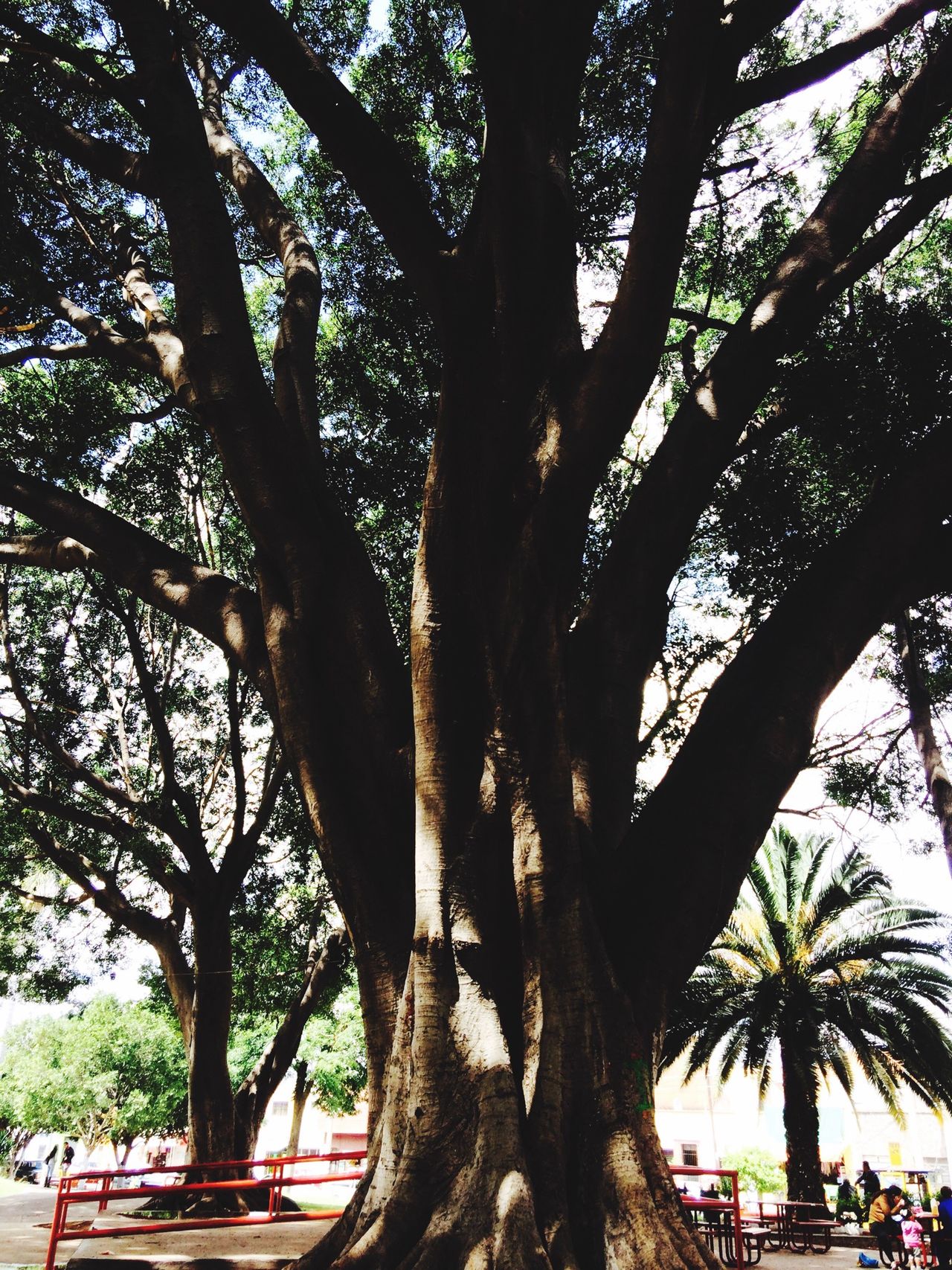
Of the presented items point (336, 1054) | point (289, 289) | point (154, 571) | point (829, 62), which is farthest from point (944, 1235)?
point (336, 1054)

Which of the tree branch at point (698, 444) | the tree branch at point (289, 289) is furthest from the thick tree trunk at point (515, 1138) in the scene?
the tree branch at point (289, 289)

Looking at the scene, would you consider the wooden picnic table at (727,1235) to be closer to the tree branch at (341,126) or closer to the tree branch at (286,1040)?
the tree branch at (286,1040)

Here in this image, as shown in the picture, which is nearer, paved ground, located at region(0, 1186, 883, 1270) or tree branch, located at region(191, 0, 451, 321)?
tree branch, located at region(191, 0, 451, 321)

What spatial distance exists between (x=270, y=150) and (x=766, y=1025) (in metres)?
14.8

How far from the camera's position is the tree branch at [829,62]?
534 centimetres

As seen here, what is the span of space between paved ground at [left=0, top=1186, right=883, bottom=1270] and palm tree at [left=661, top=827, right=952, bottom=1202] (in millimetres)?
2481

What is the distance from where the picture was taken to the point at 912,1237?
33.9 feet

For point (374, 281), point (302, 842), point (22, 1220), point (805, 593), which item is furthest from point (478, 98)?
point (22, 1220)

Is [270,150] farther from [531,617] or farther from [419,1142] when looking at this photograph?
[419,1142]

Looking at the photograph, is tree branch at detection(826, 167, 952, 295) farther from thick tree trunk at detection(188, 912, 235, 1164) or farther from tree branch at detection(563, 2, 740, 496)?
thick tree trunk at detection(188, 912, 235, 1164)

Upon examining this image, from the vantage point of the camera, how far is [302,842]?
11555 mm

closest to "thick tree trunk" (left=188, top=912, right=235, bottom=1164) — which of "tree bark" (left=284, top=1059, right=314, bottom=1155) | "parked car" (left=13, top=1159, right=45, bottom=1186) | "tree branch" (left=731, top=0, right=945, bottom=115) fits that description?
"tree branch" (left=731, top=0, right=945, bottom=115)

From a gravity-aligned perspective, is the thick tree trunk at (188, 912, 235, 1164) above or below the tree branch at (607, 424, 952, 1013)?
below

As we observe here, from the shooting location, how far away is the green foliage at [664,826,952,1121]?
14180 mm
